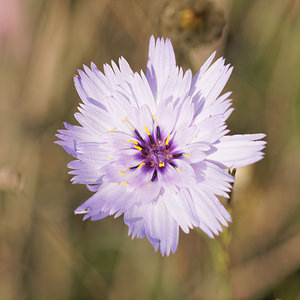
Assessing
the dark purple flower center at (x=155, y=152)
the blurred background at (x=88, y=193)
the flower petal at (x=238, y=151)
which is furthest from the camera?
the blurred background at (x=88, y=193)

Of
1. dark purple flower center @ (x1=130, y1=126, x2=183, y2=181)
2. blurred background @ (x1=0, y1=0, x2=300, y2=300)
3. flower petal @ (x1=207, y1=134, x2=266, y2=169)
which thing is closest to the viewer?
flower petal @ (x1=207, y1=134, x2=266, y2=169)

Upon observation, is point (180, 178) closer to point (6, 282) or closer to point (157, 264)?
point (157, 264)

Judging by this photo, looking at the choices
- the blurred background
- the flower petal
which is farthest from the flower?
the blurred background

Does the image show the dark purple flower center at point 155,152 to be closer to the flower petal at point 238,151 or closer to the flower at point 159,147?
the flower at point 159,147

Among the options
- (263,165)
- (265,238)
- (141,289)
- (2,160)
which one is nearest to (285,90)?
(263,165)

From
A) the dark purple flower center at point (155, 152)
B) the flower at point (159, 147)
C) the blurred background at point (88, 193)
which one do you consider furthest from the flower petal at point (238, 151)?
the blurred background at point (88, 193)

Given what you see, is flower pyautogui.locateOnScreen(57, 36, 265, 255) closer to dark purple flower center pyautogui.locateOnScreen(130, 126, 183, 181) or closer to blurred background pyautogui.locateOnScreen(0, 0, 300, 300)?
dark purple flower center pyautogui.locateOnScreen(130, 126, 183, 181)
